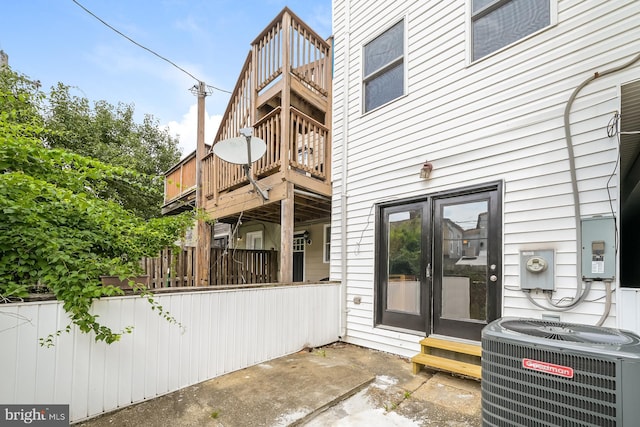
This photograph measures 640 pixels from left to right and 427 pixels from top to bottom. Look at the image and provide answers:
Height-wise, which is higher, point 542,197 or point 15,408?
point 542,197

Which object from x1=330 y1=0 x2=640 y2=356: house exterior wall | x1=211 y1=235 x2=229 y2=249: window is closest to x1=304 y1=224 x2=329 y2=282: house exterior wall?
x1=330 y1=0 x2=640 y2=356: house exterior wall

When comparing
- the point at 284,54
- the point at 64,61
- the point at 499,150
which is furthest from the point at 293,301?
the point at 64,61

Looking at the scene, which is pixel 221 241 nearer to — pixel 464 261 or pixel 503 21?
pixel 464 261

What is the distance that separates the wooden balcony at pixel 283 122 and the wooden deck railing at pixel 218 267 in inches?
38.1

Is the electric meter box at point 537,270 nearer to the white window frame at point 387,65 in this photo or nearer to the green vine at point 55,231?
the white window frame at point 387,65

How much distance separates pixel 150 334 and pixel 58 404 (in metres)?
0.69

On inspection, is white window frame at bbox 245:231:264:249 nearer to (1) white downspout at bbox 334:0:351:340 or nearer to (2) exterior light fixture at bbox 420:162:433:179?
(1) white downspout at bbox 334:0:351:340

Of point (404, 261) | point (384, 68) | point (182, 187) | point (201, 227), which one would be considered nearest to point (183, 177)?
point (182, 187)

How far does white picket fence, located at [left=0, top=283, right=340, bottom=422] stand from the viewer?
6.67 ft

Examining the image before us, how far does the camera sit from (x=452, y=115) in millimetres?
3531

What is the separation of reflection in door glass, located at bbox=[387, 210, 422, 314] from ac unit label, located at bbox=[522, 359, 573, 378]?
2.35 meters

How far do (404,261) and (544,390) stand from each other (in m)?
2.59

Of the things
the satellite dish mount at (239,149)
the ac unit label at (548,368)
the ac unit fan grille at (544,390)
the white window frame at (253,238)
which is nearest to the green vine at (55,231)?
the satellite dish mount at (239,149)

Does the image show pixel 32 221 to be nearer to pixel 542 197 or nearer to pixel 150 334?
pixel 150 334
